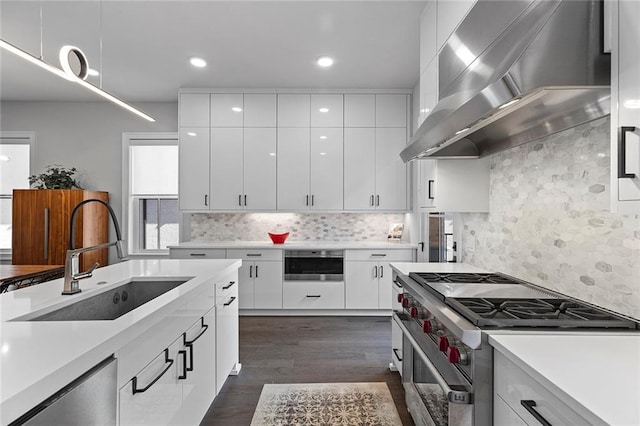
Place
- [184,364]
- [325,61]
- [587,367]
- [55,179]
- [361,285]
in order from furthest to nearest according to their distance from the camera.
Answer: [55,179]
[361,285]
[325,61]
[184,364]
[587,367]

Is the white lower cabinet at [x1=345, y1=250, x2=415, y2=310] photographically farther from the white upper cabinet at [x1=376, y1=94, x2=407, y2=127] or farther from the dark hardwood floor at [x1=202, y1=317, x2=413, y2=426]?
the white upper cabinet at [x1=376, y1=94, x2=407, y2=127]

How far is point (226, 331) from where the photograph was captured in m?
2.58

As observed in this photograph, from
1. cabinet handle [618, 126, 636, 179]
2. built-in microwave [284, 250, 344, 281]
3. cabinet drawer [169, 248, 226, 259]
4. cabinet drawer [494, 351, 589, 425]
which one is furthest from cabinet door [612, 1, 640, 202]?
cabinet drawer [169, 248, 226, 259]

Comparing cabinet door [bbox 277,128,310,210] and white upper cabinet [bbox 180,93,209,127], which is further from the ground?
white upper cabinet [bbox 180,93,209,127]

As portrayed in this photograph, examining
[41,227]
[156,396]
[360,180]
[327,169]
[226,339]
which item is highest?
[327,169]

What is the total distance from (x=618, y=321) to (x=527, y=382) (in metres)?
0.54

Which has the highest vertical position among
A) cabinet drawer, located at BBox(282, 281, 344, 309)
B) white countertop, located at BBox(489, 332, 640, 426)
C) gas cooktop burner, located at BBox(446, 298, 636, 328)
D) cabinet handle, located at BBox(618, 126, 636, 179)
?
cabinet handle, located at BBox(618, 126, 636, 179)

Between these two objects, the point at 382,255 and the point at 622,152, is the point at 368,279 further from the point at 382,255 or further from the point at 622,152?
the point at 622,152

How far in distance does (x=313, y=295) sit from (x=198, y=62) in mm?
2898

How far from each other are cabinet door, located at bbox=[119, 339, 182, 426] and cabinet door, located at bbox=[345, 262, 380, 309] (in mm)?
2966

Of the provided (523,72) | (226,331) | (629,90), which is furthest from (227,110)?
(629,90)

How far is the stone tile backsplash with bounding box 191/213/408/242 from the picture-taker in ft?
16.6

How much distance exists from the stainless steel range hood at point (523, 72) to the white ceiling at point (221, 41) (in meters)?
1.25

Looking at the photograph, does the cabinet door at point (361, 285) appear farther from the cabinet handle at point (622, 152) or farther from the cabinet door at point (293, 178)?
the cabinet handle at point (622, 152)
